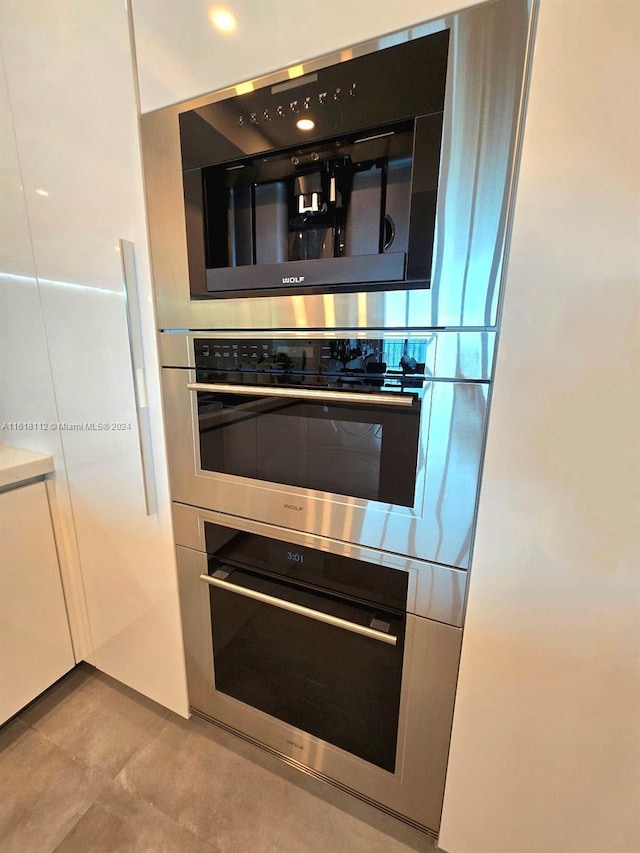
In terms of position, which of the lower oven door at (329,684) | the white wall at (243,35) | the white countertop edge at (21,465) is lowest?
the lower oven door at (329,684)

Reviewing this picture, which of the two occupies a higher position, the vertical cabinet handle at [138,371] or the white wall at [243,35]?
the white wall at [243,35]

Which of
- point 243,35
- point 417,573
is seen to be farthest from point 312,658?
point 243,35

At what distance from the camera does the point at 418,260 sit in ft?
2.38

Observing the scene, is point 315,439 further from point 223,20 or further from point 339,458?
point 223,20

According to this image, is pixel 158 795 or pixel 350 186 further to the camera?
pixel 158 795

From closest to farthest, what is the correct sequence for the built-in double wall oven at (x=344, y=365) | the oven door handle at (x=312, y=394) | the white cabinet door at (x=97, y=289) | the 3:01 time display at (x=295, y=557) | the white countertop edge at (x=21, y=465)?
the built-in double wall oven at (x=344, y=365) → the oven door handle at (x=312, y=394) → the white cabinet door at (x=97, y=289) → the 3:01 time display at (x=295, y=557) → the white countertop edge at (x=21, y=465)

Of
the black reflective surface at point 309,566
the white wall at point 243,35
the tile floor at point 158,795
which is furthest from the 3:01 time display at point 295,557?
the white wall at point 243,35

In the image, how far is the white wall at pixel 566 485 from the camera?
57cm

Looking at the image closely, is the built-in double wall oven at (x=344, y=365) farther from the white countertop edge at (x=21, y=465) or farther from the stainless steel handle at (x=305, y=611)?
the white countertop edge at (x=21, y=465)

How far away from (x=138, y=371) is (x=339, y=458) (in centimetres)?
60

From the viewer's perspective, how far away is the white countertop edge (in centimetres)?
116

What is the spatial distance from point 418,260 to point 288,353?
342mm

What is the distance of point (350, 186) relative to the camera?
82 cm

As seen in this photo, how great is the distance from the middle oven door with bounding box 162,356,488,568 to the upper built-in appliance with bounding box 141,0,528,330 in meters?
0.17
